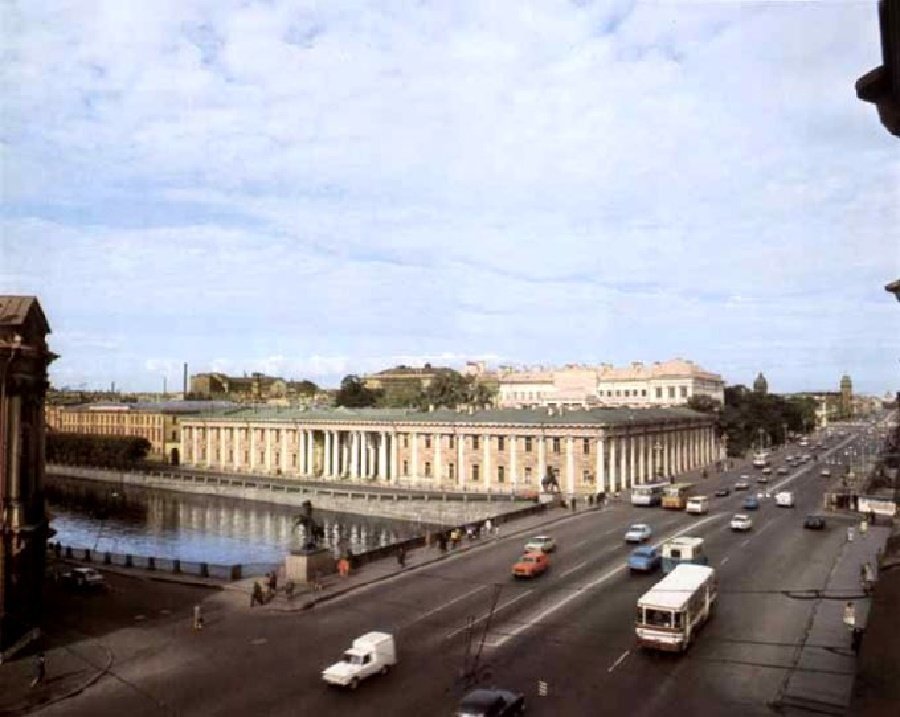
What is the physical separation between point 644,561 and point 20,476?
2976 centimetres

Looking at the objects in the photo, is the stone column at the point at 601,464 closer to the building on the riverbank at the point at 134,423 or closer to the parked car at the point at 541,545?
the parked car at the point at 541,545

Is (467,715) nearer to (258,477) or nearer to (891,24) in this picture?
(891,24)

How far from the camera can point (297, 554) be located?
41.1 m

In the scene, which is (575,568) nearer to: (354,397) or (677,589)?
(677,589)

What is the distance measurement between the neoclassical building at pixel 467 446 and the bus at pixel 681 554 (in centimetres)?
4209

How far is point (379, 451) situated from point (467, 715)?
84772mm

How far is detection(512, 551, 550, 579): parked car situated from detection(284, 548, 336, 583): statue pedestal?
9.93 metres

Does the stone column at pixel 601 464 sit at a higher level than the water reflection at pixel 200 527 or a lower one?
higher

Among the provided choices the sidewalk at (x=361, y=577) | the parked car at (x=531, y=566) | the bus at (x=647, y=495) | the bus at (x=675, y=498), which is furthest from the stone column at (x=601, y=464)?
the parked car at (x=531, y=566)

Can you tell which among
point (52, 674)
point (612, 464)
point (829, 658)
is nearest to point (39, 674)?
point (52, 674)

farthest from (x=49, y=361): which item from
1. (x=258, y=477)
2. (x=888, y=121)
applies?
(x=258, y=477)

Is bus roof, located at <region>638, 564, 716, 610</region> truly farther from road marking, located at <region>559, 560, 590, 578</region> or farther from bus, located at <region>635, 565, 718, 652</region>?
road marking, located at <region>559, 560, 590, 578</region>

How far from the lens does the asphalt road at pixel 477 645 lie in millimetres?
24094

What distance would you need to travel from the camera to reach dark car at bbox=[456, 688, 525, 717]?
21.4m
